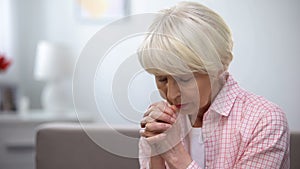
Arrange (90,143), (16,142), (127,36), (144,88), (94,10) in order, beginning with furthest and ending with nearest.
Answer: (94,10) → (16,142) → (90,143) → (144,88) → (127,36)

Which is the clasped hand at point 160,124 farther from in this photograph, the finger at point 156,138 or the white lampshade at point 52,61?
the white lampshade at point 52,61

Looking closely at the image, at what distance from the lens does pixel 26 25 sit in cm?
338

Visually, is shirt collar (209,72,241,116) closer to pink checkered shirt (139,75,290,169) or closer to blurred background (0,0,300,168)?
pink checkered shirt (139,75,290,169)

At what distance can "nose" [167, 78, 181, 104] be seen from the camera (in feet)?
3.20

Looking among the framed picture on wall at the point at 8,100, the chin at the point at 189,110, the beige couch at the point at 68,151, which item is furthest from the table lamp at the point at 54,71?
the chin at the point at 189,110

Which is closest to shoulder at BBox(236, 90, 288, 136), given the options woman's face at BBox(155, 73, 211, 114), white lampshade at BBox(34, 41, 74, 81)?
woman's face at BBox(155, 73, 211, 114)

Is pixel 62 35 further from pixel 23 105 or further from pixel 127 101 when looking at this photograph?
pixel 127 101

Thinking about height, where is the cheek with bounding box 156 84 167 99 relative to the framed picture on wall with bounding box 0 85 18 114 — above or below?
above

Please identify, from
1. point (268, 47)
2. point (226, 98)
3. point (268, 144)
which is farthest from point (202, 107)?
point (268, 47)

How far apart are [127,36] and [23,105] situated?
2.43 metres

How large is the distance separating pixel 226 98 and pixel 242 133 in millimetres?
94

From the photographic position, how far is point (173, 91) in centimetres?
98

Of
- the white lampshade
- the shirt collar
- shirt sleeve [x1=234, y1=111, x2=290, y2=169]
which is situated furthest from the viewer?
the white lampshade

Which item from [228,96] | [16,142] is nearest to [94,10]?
[16,142]
